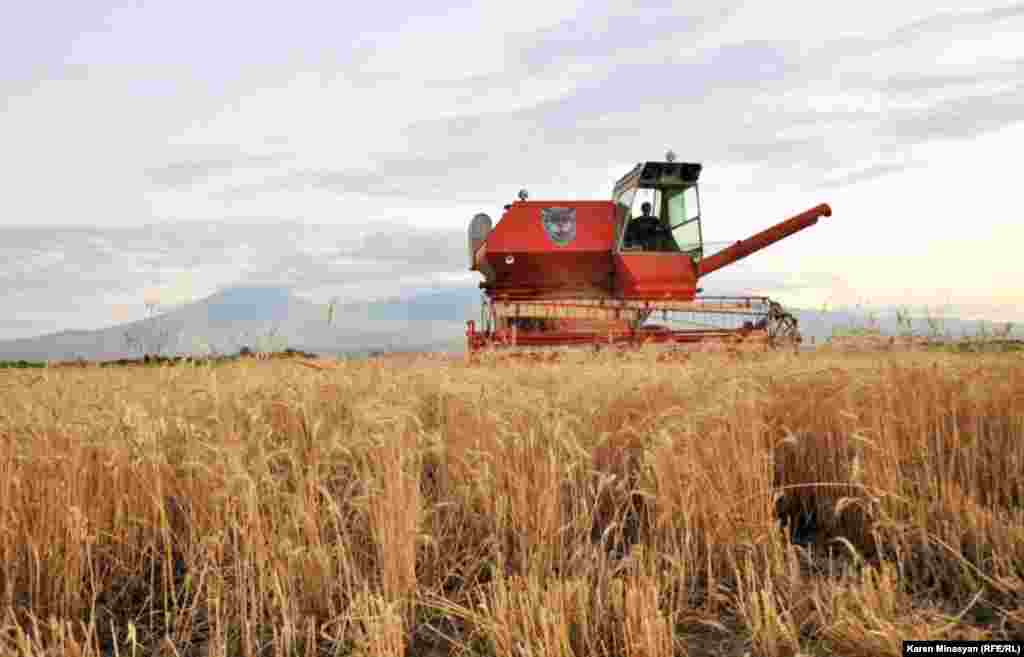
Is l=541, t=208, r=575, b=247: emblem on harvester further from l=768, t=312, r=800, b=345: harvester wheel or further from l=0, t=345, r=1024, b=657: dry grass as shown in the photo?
l=0, t=345, r=1024, b=657: dry grass

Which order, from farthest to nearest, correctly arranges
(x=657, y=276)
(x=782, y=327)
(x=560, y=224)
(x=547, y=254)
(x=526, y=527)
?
(x=560, y=224) → (x=547, y=254) → (x=657, y=276) → (x=782, y=327) → (x=526, y=527)

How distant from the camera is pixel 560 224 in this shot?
16.1m

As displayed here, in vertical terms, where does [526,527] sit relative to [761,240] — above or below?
below

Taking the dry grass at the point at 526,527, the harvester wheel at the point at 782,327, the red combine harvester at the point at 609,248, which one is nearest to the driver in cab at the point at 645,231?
the red combine harvester at the point at 609,248

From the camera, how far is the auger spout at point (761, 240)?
14.7 metres

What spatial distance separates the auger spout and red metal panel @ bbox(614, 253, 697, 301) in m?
0.32

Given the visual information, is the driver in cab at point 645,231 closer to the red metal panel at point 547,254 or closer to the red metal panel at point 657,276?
the red metal panel at point 547,254

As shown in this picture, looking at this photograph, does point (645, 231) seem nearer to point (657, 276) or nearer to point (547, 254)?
point (657, 276)

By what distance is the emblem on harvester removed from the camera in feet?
52.3

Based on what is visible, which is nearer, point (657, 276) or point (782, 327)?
point (782, 327)

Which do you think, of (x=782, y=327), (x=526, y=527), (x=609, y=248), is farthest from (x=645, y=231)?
(x=526, y=527)

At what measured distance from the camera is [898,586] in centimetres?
314

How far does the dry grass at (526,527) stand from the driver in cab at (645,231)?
10830 millimetres

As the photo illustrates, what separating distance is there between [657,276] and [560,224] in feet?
7.69
